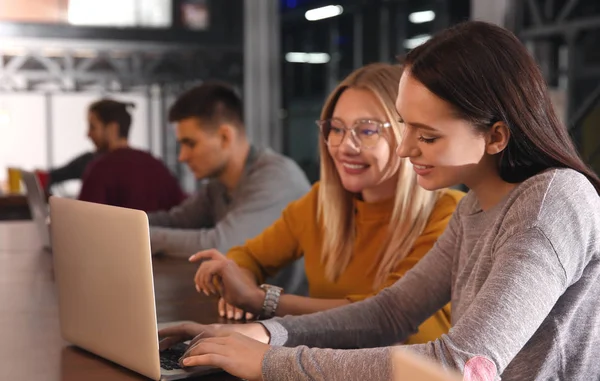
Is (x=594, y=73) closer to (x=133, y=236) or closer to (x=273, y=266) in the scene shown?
(x=273, y=266)

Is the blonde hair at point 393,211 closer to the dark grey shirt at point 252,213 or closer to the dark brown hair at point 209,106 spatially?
the dark grey shirt at point 252,213

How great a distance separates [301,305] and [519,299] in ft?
2.60

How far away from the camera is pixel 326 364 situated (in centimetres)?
120

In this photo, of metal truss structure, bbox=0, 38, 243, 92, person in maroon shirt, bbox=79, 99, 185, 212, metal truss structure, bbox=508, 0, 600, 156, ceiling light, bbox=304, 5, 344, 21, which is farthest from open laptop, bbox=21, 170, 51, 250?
metal truss structure, bbox=0, 38, 243, 92

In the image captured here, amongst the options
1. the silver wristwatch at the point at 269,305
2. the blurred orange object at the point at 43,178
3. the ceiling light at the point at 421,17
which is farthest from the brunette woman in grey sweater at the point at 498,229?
the blurred orange object at the point at 43,178

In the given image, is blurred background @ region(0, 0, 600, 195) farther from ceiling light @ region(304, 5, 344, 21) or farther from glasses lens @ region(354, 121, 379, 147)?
glasses lens @ region(354, 121, 379, 147)

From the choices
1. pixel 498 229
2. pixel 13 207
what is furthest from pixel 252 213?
pixel 13 207

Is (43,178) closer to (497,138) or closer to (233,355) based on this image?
(233,355)

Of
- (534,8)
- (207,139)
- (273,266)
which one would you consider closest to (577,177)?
(273,266)

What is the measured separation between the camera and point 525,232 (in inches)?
46.9

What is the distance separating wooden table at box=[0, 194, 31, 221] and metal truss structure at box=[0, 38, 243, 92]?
3.31 meters

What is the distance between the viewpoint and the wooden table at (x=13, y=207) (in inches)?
199

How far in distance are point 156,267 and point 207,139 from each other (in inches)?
A: 31.4

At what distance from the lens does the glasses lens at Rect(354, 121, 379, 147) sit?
2.01 m
